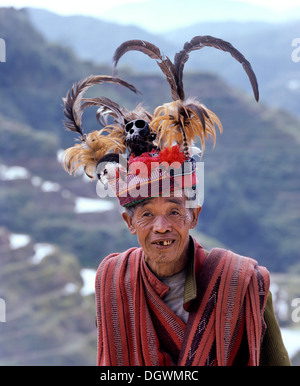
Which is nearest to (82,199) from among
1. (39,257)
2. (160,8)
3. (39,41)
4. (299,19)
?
(39,257)

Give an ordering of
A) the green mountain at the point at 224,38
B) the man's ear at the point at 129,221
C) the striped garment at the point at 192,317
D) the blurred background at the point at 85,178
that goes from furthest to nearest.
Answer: the green mountain at the point at 224,38 → the blurred background at the point at 85,178 → the man's ear at the point at 129,221 → the striped garment at the point at 192,317

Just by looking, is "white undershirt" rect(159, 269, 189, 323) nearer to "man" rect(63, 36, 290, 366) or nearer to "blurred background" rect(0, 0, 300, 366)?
"man" rect(63, 36, 290, 366)

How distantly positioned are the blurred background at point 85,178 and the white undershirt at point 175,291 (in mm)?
13088

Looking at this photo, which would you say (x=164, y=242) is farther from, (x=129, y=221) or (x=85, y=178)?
(x=85, y=178)

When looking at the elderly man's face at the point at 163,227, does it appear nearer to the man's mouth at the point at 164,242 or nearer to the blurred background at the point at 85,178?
the man's mouth at the point at 164,242

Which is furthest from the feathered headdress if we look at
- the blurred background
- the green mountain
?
the green mountain

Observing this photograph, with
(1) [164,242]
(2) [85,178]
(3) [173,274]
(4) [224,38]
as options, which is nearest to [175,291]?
(3) [173,274]

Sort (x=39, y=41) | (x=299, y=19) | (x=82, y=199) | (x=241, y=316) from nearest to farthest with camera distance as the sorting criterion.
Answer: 1. (x=241, y=316)
2. (x=82, y=199)
3. (x=39, y=41)
4. (x=299, y=19)

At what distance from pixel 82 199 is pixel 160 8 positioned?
19698 mm

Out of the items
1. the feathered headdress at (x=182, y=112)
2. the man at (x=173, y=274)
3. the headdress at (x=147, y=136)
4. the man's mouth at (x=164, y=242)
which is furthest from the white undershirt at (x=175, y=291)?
the feathered headdress at (x=182, y=112)

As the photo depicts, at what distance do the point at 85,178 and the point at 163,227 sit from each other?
21.3 metres

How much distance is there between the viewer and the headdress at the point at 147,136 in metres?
1.55

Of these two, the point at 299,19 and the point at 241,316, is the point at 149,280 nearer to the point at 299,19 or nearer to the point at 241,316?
the point at 241,316

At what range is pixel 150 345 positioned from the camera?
1.55 metres
